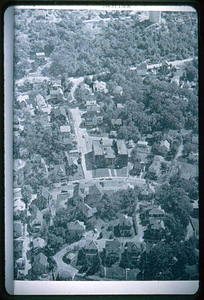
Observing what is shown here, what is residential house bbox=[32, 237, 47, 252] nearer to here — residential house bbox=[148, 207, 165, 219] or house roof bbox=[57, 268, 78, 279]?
house roof bbox=[57, 268, 78, 279]

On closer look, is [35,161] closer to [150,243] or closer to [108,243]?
[108,243]

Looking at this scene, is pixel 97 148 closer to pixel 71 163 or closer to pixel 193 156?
pixel 71 163

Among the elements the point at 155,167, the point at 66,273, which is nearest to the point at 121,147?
the point at 155,167

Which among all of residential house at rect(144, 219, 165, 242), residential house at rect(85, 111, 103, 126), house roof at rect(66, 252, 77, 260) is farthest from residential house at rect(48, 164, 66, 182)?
residential house at rect(144, 219, 165, 242)

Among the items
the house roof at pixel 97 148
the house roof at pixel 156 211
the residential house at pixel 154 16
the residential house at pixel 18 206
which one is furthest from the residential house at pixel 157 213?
the residential house at pixel 154 16

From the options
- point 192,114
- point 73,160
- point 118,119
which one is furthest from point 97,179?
point 192,114

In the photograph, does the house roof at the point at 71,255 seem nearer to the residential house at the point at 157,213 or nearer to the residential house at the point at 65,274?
the residential house at the point at 65,274

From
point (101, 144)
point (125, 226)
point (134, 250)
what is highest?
point (101, 144)
